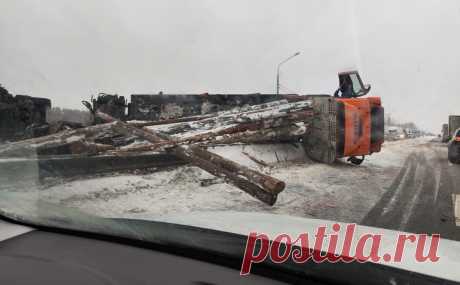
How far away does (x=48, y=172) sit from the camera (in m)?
4.15

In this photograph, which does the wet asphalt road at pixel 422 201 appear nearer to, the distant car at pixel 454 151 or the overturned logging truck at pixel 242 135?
the distant car at pixel 454 151

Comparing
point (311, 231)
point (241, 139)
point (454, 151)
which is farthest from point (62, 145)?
point (454, 151)

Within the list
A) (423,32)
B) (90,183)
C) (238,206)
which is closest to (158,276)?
(238,206)

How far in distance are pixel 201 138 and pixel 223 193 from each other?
1.31 metres

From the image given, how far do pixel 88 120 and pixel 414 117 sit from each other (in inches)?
162

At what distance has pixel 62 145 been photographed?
4.77m

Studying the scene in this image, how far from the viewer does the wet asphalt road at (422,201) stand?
3.67 metres

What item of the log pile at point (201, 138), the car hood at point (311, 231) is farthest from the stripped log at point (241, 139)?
the car hood at point (311, 231)

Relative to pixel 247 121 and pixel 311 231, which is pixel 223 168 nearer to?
pixel 247 121

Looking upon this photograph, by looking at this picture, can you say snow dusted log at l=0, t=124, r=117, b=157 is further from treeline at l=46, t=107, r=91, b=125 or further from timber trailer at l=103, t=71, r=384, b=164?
timber trailer at l=103, t=71, r=384, b=164

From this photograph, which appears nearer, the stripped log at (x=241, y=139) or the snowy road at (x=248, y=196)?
the snowy road at (x=248, y=196)

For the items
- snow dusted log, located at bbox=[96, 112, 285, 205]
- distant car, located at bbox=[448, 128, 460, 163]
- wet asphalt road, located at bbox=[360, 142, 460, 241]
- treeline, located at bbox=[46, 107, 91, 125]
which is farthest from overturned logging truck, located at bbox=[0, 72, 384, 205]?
distant car, located at bbox=[448, 128, 460, 163]

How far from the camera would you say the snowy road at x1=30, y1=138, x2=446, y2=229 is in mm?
4000

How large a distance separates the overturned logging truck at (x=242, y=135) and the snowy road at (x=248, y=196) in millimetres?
246
